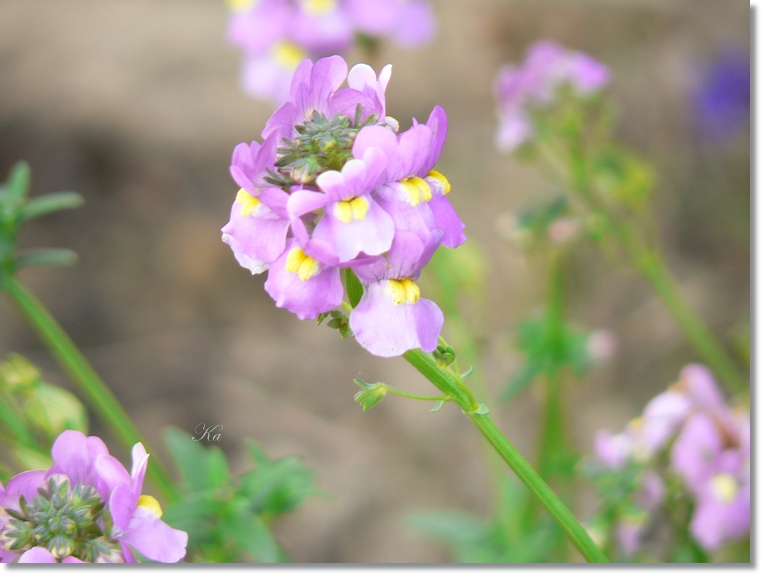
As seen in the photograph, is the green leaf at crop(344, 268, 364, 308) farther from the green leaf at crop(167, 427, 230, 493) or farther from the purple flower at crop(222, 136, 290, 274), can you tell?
the green leaf at crop(167, 427, 230, 493)

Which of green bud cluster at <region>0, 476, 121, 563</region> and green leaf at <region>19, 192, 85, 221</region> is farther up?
green leaf at <region>19, 192, 85, 221</region>

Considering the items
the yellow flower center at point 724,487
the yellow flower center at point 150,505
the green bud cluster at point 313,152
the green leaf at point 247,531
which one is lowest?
the yellow flower center at point 724,487

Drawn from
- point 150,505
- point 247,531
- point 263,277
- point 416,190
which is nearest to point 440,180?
point 416,190

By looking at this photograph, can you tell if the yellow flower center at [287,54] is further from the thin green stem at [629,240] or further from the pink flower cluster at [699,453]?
the pink flower cluster at [699,453]

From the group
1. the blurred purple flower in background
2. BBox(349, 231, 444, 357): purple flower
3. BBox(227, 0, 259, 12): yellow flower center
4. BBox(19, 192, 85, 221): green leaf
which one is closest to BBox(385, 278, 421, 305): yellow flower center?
BBox(349, 231, 444, 357): purple flower

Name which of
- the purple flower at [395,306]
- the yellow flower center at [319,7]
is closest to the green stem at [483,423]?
the purple flower at [395,306]

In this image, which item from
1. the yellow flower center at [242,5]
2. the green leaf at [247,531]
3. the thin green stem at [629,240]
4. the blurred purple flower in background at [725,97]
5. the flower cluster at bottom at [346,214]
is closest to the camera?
the flower cluster at bottom at [346,214]
